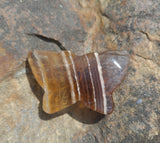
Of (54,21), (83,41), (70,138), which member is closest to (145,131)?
(70,138)

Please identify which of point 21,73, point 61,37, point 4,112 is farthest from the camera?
point 61,37

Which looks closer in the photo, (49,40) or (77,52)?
(49,40)

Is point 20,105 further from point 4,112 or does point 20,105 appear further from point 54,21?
point 54,21

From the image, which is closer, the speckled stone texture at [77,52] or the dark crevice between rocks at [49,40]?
the speckled stone texture at [77,52]

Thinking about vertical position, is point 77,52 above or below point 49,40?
below

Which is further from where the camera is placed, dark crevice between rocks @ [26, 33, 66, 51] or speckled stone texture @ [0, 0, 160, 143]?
dark crevice between rocks @ [26, 33, 66, 51]

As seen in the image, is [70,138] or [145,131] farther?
[70,138]

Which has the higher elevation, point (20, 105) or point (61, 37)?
point (61, 37)

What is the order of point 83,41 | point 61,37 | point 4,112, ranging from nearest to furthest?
point 4,112 → point 61,37 → point 83,41
